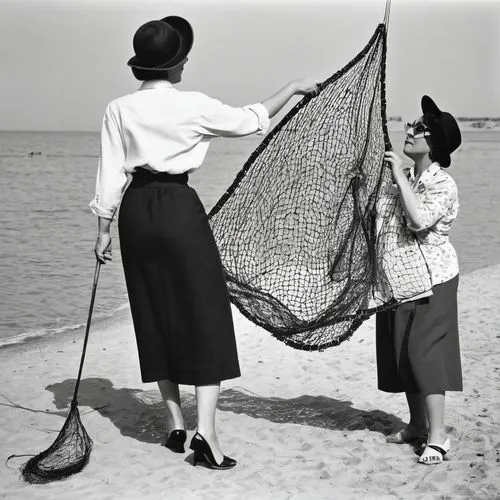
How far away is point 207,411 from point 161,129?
1.35 meters

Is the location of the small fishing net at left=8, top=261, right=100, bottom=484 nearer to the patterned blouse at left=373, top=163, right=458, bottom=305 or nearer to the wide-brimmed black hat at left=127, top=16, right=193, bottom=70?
the wide-brimmed black hat at left=127, top=16, right=193, bottom=70

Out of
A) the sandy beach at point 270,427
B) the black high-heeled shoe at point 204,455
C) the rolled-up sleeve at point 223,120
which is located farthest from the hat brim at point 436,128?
the black high-heeled shoe at point 204,455

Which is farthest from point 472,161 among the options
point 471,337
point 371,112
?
point 371,112

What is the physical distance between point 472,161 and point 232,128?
40.0 metres

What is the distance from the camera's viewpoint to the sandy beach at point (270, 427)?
177 inches

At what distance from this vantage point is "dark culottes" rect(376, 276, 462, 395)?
4793 millimetres

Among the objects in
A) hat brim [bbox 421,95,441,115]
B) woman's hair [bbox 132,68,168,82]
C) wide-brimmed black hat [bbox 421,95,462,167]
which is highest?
woman's hair [bbox 132,68,168,82]

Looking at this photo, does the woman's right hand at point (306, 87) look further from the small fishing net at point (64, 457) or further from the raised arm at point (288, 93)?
the small fishing net at point (64, 457)

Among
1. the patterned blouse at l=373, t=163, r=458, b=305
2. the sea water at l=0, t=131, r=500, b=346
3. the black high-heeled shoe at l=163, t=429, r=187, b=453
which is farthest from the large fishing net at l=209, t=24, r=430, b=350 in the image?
the sea water at l=0, t=131, r=500, b=346

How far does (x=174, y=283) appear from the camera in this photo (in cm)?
455

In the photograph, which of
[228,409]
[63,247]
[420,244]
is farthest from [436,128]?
[63,247]

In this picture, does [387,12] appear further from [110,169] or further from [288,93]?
[110,169]

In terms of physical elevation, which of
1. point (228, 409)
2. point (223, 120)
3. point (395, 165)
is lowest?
point (228, 409)

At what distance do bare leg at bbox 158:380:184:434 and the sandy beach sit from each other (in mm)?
156
